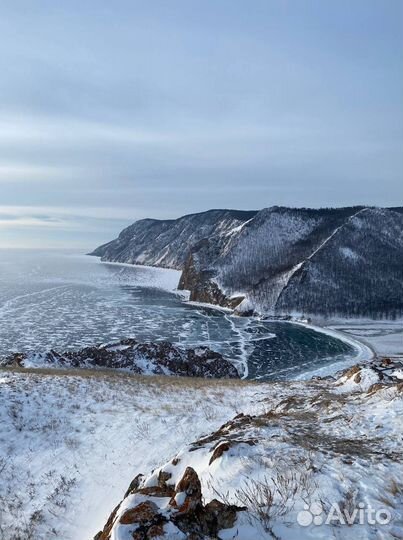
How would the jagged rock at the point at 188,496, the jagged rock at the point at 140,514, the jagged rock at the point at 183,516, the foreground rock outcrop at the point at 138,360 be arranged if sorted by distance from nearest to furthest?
the jagged rock at the point at 183,516, the jagged rock at the point at 140,514, the jagged rock at the point at 188,496, the foreground rock outcrop at the point at 138,360

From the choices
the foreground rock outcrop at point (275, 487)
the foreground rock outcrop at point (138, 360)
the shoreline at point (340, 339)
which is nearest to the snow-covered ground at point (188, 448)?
the foreground rock outcrop at point (275, 487)

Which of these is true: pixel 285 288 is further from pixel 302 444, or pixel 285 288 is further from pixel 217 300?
pixel 302 444

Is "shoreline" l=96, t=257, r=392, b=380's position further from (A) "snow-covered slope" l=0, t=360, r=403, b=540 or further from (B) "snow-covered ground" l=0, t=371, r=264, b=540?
(A) "snow-covered slope" l=0, t=360, r=403, b=540

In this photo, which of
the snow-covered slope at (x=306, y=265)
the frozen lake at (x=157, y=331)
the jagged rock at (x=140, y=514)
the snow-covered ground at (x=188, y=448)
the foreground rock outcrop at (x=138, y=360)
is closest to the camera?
the jagged rock at (x=140, y=514)

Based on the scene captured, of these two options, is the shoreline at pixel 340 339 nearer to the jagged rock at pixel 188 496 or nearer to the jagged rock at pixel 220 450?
the jagged rock at pixel 220 450

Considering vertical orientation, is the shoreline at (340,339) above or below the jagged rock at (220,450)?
below

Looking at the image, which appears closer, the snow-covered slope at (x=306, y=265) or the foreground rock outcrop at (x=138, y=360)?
the foreground rock outcrop at (x=138, y=360)
